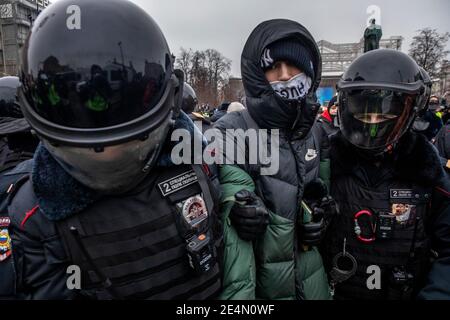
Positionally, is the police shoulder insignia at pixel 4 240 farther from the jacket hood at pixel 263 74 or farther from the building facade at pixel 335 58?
the building facade at pixel 335 58


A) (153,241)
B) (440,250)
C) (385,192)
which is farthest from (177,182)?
(440,250)

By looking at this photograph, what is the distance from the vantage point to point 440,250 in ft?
5.84

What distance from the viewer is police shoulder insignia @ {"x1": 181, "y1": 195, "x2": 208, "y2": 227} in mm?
1354

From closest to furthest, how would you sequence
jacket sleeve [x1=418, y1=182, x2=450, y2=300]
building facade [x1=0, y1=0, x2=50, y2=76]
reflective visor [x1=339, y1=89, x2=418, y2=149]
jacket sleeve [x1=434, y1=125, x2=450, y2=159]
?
jacket sleeve [x1=418, y1=182, x2=450, y2=300]
reflective visor [x1=339, y1=89, x2=418, y2=149]
jacket sleeve [x1=434, y1=125, x2=450, y2=159]
building facade [x1=0, y1=0, x2=50, y2=76]

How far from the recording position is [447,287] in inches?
63.1

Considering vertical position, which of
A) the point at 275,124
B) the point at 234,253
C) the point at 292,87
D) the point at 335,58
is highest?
the point at 335,58

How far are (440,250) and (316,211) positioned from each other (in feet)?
2.55

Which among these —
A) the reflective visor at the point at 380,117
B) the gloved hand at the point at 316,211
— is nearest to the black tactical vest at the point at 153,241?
the gloved hand at the point at 316,211

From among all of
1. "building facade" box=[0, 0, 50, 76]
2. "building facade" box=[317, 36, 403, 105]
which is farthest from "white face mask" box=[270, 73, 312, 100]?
"building facade" box=[0, 0, 50, 76]

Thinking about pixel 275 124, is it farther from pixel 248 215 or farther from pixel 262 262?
pixel 262 262

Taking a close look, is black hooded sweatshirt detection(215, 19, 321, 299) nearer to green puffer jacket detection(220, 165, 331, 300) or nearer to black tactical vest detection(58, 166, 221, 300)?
green puffer jacket detection(220, 165, 331, 300)

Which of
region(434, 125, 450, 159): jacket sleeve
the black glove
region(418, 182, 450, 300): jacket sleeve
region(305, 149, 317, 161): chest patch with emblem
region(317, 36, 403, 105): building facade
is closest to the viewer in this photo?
the black glove
